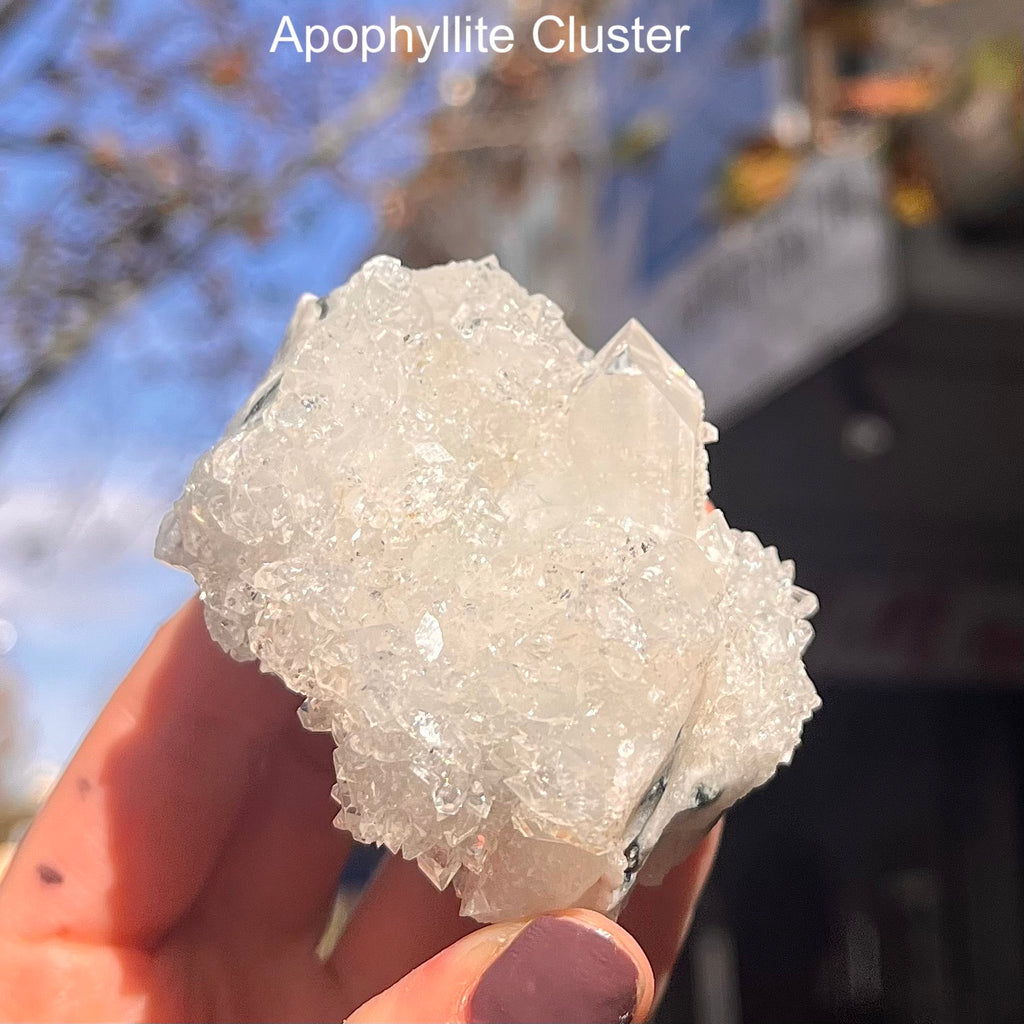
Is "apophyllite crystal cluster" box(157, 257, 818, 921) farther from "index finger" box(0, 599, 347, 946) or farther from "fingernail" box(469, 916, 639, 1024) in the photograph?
"index finger" box(0, 599, 347, 946)

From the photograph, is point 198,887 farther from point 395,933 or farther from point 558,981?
point 558,981

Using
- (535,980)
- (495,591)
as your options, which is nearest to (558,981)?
(535,980)

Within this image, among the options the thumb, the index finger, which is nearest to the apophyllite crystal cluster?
the thumb

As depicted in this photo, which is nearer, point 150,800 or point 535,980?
point 535,980

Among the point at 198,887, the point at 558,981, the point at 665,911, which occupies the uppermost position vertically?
the point at 558,981

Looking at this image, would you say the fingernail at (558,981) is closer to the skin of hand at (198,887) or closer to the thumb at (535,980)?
the thumb at (535,980)
